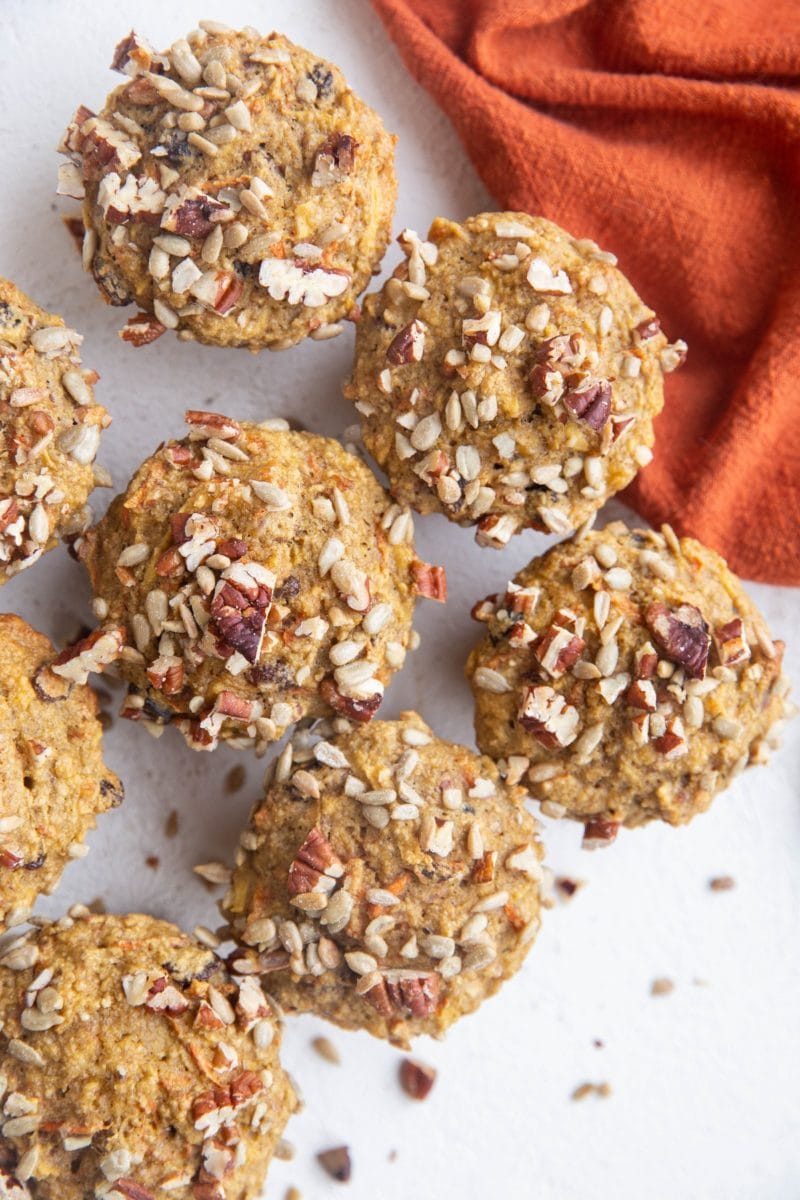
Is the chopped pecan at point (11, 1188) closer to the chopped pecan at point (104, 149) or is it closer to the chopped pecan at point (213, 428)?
the chopped pecan at point (213, 428)

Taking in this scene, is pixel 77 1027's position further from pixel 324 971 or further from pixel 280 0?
pixel 280 0

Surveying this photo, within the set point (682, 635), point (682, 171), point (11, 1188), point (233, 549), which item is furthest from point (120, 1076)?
point (682, 171)

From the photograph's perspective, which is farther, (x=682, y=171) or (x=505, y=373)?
(x=682, y=171)

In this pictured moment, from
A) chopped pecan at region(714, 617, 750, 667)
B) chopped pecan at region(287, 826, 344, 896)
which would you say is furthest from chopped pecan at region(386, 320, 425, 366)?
chopped pecan at region(287, 826, 344, 896)

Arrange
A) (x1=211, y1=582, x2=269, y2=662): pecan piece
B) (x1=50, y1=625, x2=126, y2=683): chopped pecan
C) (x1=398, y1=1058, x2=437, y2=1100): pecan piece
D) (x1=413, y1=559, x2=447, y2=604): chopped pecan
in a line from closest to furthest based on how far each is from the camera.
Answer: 1. (x1=211, y1=582, x2=269, y2=662): pecan piece
2. (x1=50, y1=625, x2=126, y2=683): chopped pecan
3. (x1=413, y1=559, x2=447, y2=604): chopped pecan
4. (x1=398, y1=1058, x2=437, y2=1100): pecan piece

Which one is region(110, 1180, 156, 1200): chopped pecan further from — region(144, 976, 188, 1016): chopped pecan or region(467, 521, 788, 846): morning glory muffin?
region(467, 521, 788, 846): morning glory muffin

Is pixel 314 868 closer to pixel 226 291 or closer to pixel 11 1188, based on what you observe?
pixel 11 1188

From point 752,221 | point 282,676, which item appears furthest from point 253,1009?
point 752,221
